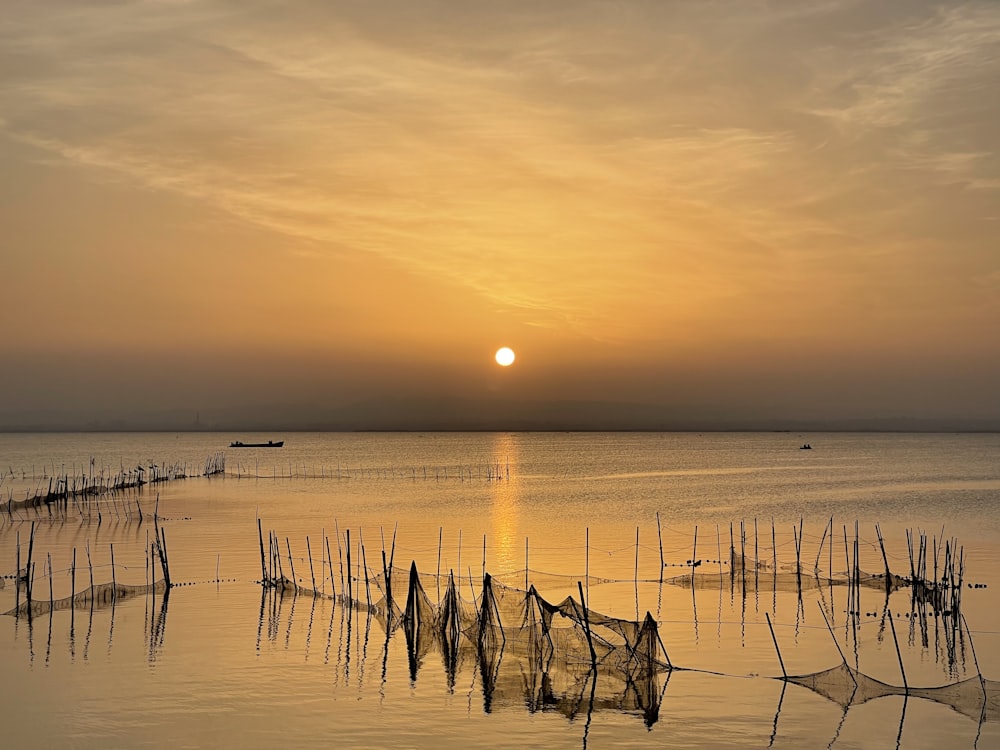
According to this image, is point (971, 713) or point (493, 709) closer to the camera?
point (971, 713)

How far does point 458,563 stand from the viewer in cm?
2783

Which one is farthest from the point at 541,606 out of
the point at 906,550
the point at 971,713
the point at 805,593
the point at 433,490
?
the point at 433,490

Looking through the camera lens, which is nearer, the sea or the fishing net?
the sea

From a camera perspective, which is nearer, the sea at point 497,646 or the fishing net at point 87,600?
the sea at point 497,646

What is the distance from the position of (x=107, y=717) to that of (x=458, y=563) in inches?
588

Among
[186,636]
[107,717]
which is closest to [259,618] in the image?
[186,636]

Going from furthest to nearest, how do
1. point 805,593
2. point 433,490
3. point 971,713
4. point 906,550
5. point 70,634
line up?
point 433,490 → point 906,550 → point 805,593 → point 70,634 → point 971,713

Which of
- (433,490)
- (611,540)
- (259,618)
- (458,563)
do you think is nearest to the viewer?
(259,618)

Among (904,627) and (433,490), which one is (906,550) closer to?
(904,627)

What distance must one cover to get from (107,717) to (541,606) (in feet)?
19.1

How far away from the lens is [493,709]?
44.6ft

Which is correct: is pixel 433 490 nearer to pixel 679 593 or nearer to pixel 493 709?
pixel 679 593

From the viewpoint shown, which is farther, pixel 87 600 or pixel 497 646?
pixel 87 600

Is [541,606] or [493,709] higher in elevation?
[541,606]
